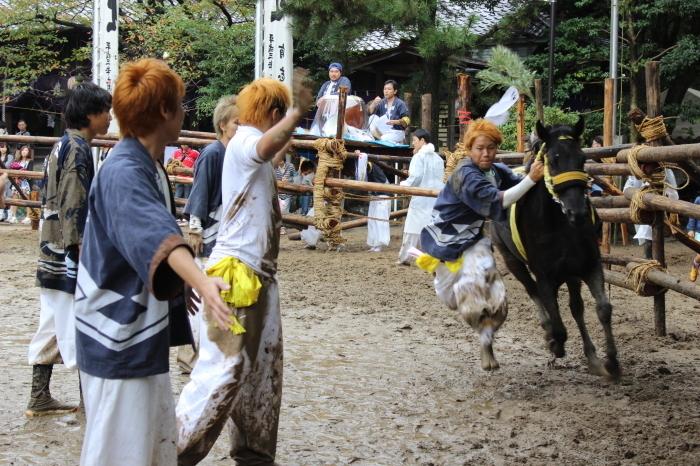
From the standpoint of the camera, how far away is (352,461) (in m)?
4.12

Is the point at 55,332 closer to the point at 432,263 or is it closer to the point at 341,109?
the point at 432,263

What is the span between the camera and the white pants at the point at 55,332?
181 inches

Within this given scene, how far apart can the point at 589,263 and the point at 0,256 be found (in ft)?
31.4

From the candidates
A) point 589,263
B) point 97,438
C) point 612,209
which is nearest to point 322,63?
point 612,209

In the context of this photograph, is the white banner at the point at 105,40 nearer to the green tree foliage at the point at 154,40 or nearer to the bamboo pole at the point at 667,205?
the green tree foliage at the point at 154,40

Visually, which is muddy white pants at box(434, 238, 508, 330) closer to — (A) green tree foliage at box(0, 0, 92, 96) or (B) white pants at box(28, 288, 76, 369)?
(B) white pants at box(28, 288, 76, 369)

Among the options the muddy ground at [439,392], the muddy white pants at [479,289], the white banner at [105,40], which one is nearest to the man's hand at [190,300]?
the muddy ground at [439,392]

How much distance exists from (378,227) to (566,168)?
8.15 metres

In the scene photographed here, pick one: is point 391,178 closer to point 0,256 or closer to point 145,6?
point 0,256

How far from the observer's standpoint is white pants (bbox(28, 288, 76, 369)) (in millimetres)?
4605

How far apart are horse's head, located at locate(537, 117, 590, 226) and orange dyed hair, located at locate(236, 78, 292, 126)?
2109 millimetres

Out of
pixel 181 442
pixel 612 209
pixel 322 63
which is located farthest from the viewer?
pixel 322 63

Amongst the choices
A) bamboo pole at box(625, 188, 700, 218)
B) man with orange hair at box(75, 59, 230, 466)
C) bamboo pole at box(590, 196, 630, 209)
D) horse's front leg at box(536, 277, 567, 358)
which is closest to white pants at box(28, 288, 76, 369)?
man with orange hair at box(75, 59, 230, 466)

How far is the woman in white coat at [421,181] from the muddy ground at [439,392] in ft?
9.89
